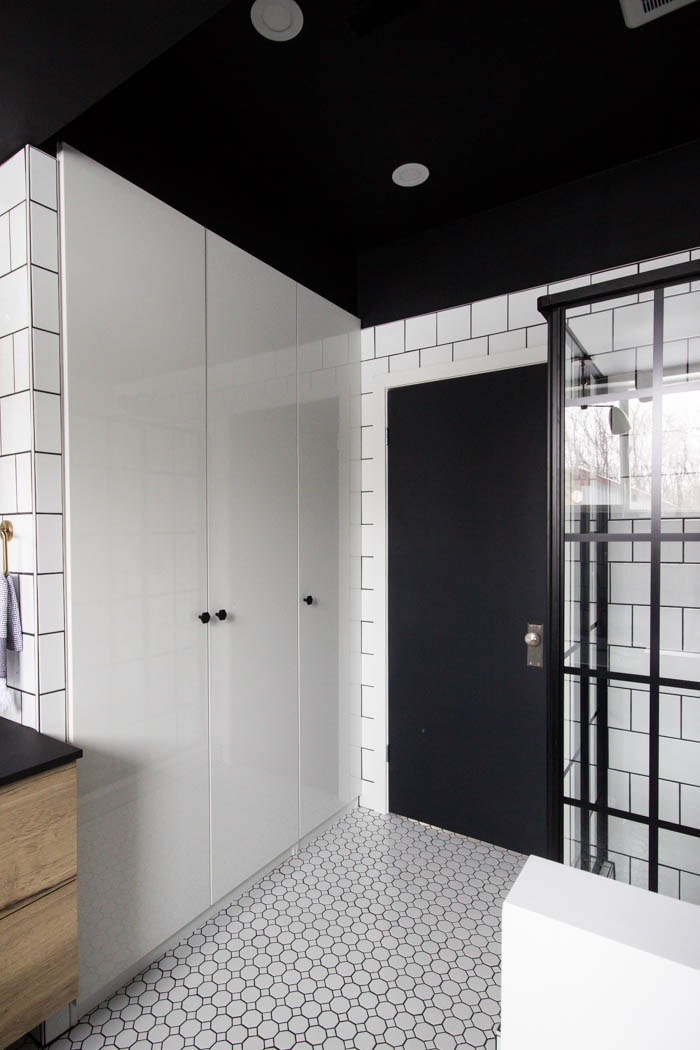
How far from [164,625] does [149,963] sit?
1.02 m

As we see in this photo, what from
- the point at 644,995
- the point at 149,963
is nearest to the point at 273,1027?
the point at 149,963

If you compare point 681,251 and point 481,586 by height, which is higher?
point 681,251

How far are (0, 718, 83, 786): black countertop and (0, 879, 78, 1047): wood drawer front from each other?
0.30 metres

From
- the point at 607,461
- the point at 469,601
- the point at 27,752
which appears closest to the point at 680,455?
the point at 607,461

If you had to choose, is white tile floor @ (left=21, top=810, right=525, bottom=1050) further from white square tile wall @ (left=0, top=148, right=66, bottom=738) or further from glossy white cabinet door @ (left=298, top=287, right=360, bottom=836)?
white square tile wall @ (left=0, top=148, right=66, bottom=738)

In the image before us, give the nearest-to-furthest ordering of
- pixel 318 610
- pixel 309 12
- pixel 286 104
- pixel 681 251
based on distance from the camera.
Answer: pixel 309 12 → pixel 286 104 → pixel 681 251 → pixel 318 610

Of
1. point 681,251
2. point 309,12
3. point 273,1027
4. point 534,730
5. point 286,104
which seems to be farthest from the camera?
point 534,730

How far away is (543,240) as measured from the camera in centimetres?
229

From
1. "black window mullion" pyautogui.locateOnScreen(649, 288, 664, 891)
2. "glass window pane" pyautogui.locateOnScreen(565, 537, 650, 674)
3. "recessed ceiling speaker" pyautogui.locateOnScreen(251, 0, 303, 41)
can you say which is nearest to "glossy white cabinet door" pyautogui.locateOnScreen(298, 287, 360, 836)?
"recessed ceiling speaker" pyautogui.locateOnScreen(251, 0, 303, 41)

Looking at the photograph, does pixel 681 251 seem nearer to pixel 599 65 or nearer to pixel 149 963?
pixel 599 65

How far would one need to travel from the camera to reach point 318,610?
253 cm

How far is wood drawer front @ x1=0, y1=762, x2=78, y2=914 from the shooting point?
1.27 metres

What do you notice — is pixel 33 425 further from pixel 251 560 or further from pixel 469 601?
pixel 469 601

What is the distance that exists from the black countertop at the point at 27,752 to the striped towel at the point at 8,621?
0.17 metres
